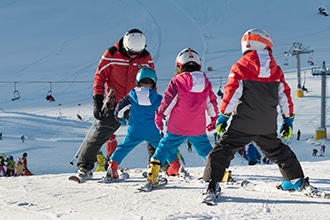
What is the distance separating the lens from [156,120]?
4477 millimetres

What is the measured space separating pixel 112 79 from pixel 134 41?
51cm

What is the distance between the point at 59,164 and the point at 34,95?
19.8 meters

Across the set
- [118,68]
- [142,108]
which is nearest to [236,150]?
[142,108]

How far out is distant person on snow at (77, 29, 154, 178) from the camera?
522 cm

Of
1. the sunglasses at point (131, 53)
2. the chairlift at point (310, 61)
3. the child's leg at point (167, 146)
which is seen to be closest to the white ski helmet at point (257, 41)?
the child's leg at point (167, 146)

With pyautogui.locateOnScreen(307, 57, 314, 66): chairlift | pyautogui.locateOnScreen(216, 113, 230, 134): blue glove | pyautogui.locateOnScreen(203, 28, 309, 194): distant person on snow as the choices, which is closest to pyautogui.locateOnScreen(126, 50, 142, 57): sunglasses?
pyautogui.locateOnScreen(203, 28, 309, 194): distant person on snow

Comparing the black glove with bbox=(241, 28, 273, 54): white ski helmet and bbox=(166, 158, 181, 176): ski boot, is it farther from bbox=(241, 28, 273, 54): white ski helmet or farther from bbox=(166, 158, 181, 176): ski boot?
bbox=(241, 28, 273, 54): white ski helmet

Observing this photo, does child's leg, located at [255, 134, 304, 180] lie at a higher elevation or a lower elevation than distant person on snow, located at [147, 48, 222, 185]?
lower

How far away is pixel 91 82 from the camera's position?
37531mm

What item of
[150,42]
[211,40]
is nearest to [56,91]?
[150,42]

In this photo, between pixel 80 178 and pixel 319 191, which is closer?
pixel 319 191

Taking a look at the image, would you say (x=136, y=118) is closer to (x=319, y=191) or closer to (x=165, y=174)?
(x=165, y=174)

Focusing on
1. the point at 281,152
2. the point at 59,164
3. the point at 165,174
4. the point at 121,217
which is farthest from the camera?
the point at 59,164

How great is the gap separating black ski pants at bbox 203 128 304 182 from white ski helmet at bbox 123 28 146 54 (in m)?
1.68
